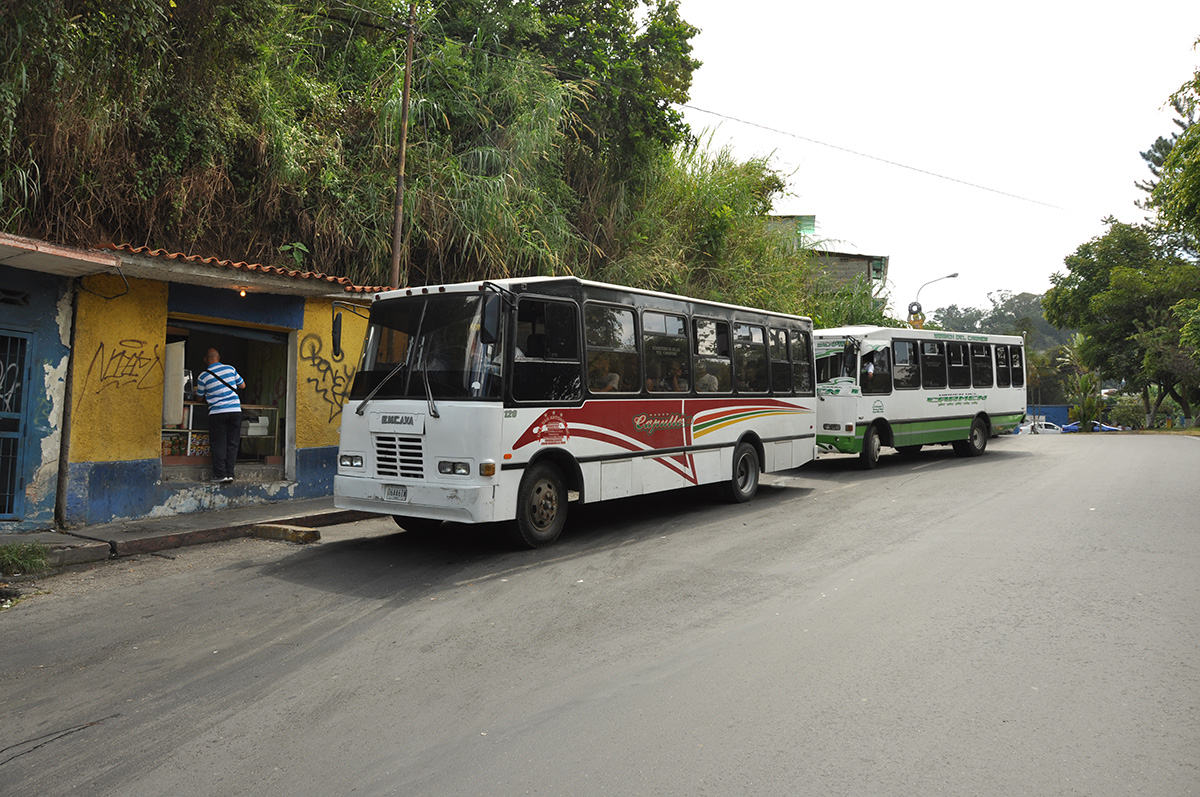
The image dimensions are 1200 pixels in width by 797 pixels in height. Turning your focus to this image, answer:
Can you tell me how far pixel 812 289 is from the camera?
2467cm

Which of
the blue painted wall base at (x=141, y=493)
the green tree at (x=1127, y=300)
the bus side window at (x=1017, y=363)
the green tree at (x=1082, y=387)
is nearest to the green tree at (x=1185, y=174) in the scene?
the bus side window at (x=1017, y=363)

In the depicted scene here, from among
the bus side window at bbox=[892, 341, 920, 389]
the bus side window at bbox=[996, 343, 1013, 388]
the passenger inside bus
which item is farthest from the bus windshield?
the bus side window at bbox=[996, 343, 1013, 388]

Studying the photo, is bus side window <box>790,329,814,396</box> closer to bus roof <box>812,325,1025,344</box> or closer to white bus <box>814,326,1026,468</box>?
bus roof <box>812,325,1025,344</box>

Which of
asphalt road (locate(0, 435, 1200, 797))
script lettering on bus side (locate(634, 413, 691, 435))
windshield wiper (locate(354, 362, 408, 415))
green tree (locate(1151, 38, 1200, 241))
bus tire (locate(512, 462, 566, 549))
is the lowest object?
asphalt road (locate(0, 435, 1200, 797))

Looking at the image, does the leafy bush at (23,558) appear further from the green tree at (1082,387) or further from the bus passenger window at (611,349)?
the green tree at (1082,387)

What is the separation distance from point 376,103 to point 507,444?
28.1 ft

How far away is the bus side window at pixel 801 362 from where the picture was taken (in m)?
12.8

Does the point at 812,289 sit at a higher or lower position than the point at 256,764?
higher

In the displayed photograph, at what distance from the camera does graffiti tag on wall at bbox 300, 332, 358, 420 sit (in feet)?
37.3

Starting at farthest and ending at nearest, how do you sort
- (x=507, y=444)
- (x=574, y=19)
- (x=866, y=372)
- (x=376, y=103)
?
(x=574, y=19) → (x=866, y=372) → (x=376, y=103) → (x=507, y=444)

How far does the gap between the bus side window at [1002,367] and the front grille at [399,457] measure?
15971 millimetres

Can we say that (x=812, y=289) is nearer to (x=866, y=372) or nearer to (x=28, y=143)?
(x=866, y=372)

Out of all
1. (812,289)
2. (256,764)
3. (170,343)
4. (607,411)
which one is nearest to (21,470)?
(170,343)

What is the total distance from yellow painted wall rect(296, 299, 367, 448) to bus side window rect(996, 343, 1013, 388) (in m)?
14.9
